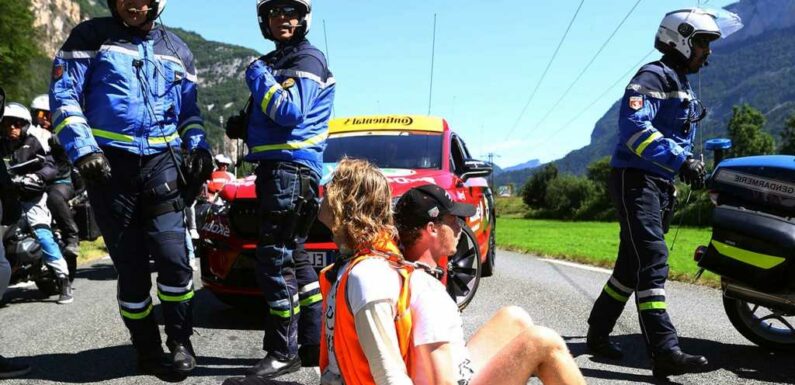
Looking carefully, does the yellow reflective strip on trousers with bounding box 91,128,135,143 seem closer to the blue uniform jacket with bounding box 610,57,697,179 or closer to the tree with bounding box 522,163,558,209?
the blue uniform jacket with bounding box 610,57,697,179

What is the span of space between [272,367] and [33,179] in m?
3.86

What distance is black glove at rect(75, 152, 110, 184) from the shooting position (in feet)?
11.7

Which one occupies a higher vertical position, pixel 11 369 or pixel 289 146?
pixel 289 146

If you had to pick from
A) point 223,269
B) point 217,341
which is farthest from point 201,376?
point 223,269

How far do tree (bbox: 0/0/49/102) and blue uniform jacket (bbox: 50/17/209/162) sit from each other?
51154 mm

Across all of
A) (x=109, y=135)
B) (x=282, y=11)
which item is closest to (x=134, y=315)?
(x=109, y=135)

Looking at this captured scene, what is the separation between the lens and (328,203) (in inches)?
91.5

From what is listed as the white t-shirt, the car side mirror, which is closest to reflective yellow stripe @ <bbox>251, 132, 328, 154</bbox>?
the white t-shirt

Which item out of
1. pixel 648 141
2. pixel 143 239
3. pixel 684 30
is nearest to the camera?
pixel 143 239

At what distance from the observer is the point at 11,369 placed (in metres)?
4.00

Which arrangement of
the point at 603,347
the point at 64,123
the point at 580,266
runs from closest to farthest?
the point at 64,123 → the point at 603,347 → the point at 580,266

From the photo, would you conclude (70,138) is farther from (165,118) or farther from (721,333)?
(721,333)

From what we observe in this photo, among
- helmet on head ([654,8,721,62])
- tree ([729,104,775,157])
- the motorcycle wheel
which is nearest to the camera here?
helmet on head ([654,8,721,62])

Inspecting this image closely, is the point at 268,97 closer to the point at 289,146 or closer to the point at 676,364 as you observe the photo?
the point at 289,146
